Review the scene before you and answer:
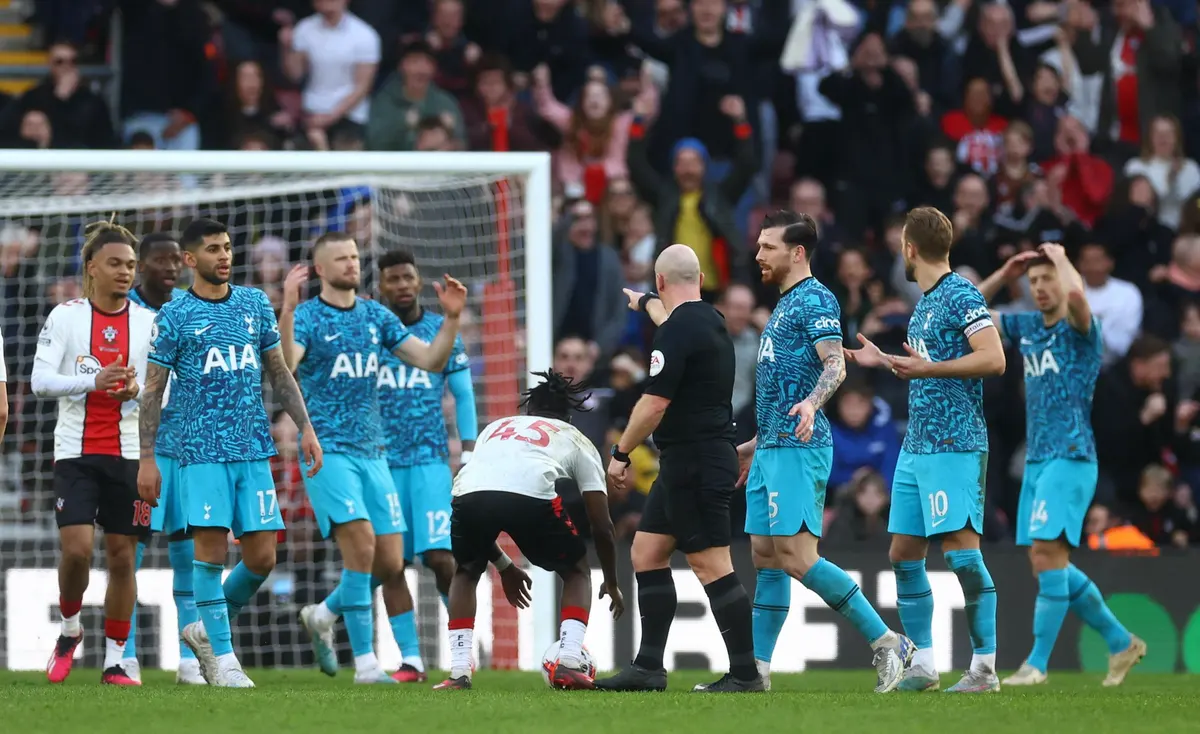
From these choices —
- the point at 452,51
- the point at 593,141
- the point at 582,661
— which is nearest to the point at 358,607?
the point at 582,661

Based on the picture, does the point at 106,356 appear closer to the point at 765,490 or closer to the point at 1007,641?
the point at 765,490

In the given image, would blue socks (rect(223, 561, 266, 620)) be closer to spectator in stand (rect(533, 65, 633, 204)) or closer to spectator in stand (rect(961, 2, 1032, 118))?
spectator in stand (rect(533, 65, 633, 204))

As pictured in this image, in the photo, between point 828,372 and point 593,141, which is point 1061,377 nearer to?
point 828,372

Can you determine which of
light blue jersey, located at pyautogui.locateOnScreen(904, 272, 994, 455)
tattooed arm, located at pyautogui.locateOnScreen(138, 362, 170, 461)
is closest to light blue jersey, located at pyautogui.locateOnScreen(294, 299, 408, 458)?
tattooed arm, located at pyautogui.locateOnScreen(138, 362, 170, 461)

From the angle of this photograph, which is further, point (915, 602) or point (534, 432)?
point (915, 602)

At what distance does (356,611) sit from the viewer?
395 inches

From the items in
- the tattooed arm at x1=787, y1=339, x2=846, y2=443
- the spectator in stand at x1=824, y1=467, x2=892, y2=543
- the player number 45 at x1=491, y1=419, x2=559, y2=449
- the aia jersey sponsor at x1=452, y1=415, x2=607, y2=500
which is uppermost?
the tattooed arm at x1=787, y1=339, x2=846, y2=443

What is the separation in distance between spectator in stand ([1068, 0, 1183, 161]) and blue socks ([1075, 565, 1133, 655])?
26.1ft

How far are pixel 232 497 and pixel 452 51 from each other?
8.33m

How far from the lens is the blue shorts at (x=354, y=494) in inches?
390

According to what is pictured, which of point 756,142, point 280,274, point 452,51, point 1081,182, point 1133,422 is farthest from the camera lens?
point 1081,182

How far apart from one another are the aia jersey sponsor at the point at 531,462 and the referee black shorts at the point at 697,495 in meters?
0.39

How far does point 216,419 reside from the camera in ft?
29.8

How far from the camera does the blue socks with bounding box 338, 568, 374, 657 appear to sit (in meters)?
10.0
